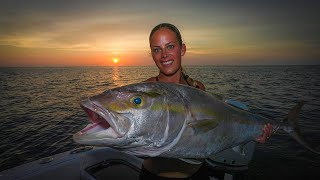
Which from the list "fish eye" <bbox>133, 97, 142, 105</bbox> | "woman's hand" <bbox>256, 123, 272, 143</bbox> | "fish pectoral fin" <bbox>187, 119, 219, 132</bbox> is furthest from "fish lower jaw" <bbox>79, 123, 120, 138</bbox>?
"woman's hand" <bbox>256, 123, 272, 143</bbox>

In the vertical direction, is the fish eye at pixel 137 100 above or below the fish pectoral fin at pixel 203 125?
above

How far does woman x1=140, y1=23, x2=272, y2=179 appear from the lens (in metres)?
3.29

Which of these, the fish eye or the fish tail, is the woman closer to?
the fish tail

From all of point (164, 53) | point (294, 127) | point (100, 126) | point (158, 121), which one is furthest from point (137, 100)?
point (294, 127)

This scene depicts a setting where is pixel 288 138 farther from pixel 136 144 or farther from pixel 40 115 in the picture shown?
pixel 40 115

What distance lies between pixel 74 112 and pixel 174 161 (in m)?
17.8

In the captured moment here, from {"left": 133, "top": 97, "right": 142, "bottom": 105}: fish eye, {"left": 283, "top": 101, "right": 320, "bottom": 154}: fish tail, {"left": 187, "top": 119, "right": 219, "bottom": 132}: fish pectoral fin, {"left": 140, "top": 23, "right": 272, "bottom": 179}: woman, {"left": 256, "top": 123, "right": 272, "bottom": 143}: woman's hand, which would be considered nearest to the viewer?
{"left": 133, "top": 97, "right": 142, "bottom": 105}: fish eye

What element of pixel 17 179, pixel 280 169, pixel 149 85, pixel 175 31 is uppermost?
pixel 175 31

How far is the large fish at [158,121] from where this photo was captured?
2.20m

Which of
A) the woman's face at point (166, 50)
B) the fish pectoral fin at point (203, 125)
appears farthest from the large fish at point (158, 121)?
the woman's face at point (166, 50)

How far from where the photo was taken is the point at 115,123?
217cm

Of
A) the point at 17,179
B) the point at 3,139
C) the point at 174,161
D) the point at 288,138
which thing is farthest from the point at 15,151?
the point at 288,138

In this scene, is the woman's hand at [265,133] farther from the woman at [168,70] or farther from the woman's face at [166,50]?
the woman's face at [166,50]

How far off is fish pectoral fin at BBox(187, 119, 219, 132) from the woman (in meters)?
0.85
